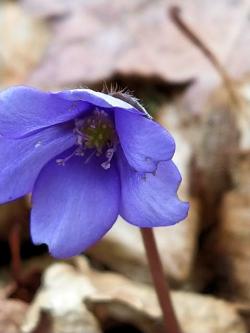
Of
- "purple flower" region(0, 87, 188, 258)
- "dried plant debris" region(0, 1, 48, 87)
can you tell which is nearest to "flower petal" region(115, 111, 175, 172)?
"purple flower" region(0, 87, 188, 258)

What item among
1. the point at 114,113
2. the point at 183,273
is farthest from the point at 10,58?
the point at 114,113

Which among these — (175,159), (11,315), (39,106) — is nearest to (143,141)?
(39,106)

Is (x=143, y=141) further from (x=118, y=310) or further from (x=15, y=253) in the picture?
(x=15, y=253)

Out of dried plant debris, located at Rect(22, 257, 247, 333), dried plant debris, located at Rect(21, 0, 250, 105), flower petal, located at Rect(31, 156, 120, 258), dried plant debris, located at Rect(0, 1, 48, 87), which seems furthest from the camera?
dried plant debris, located at Rect(0, 1, 48, 87)

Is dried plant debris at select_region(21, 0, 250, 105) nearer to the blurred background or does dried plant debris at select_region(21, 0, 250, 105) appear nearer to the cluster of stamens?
the blurred background

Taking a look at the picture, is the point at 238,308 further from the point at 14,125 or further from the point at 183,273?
the point at 14,125

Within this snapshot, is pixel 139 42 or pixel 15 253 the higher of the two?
pixel 139 42

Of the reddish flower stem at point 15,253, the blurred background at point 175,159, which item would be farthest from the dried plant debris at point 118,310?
the reddish flower stem at point 15,253
